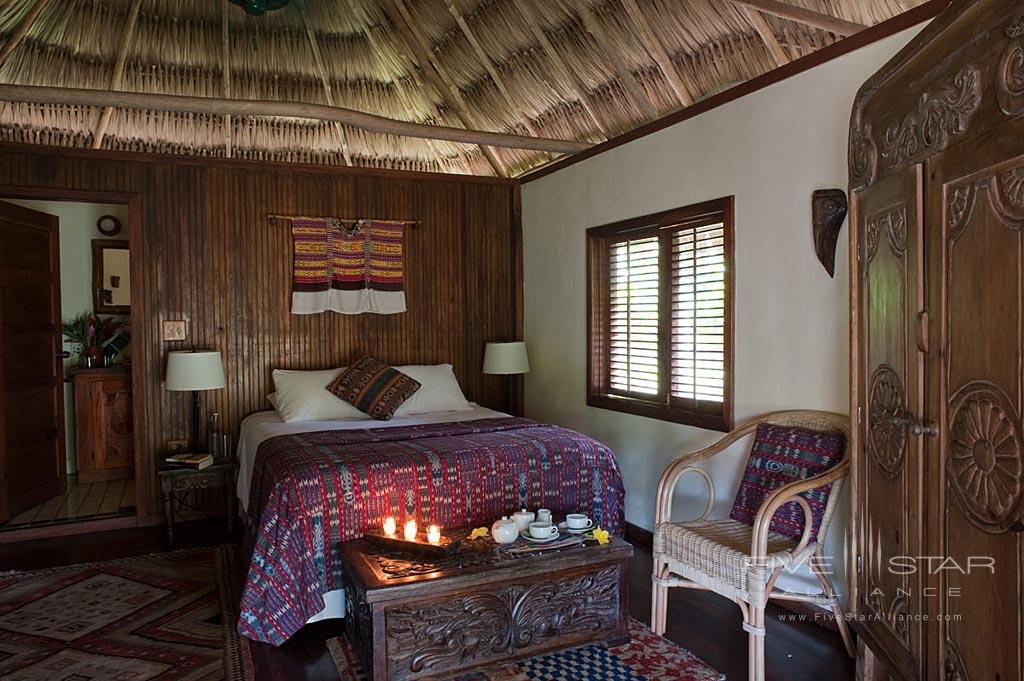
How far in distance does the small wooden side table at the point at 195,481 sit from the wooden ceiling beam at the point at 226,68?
2318 mm

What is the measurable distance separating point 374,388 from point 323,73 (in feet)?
8.07

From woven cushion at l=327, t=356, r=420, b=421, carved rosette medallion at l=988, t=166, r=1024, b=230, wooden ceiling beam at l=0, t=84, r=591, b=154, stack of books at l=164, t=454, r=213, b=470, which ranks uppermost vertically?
wooden ceiling beam at l=0, t=84, r=591, b=154

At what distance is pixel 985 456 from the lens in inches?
64.0

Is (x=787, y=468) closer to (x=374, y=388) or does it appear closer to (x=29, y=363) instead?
(x=374, y=388)

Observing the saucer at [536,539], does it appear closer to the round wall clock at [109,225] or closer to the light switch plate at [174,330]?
the light switch plate at [174,330]

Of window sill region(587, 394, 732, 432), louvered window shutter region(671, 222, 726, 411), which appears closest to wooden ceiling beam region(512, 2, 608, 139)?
louvered window shutter region(671, 222, 726, 411)

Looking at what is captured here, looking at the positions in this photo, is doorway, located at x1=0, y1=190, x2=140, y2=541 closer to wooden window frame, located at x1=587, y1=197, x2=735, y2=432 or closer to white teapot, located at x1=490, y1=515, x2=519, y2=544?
white teapot, located at x1=490, y1=515, x2=519, y2=544

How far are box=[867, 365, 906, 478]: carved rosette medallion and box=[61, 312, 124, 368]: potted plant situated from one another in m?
6.12

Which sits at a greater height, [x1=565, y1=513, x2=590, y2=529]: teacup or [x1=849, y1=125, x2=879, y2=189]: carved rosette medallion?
[x1=849, y1=125, x2=879, y2=189]: carved rosette medallion

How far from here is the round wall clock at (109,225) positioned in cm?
641

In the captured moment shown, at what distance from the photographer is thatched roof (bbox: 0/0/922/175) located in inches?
167

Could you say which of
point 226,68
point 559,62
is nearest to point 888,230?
point 559,62

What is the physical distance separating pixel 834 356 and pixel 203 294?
4.05 metres

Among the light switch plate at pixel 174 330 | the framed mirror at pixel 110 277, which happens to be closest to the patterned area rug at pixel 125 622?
the light switch plate at pixel 174 330
